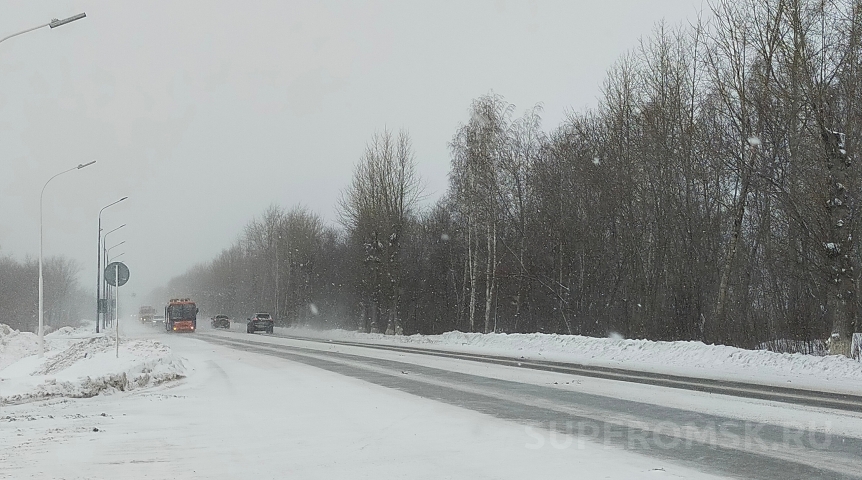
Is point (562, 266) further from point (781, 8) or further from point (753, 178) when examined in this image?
point (781, 8)

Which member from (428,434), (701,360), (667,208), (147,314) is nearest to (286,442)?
(428,434)

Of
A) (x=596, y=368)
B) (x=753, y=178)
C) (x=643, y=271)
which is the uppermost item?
(x=753, y=178)

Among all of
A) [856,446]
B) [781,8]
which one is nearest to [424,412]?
[856,446]

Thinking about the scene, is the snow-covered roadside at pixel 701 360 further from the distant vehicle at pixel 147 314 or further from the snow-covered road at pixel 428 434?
the distant vehicle at pixel 147 314

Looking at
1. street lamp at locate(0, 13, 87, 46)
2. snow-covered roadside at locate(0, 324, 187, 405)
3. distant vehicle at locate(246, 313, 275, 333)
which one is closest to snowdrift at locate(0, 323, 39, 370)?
snow-covered roadside at locate(0, 324, 187, 405)

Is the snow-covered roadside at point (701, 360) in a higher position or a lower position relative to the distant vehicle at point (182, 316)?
higher

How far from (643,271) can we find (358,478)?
29.9 meters

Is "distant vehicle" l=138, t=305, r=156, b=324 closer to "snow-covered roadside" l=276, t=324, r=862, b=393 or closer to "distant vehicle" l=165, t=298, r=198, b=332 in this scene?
"distant vehicle" l=165, t=298, r=198, b=332

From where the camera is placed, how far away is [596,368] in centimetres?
2155

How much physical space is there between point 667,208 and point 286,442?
28.6 meters

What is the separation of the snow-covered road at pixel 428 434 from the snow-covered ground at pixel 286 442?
24mm

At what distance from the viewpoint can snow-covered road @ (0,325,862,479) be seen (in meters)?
7.79

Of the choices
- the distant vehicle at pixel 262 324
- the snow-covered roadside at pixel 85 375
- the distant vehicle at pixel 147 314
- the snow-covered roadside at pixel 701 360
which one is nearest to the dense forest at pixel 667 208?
the snow-covered roadside at pixel 701 360

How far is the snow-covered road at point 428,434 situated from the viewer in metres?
7.79
